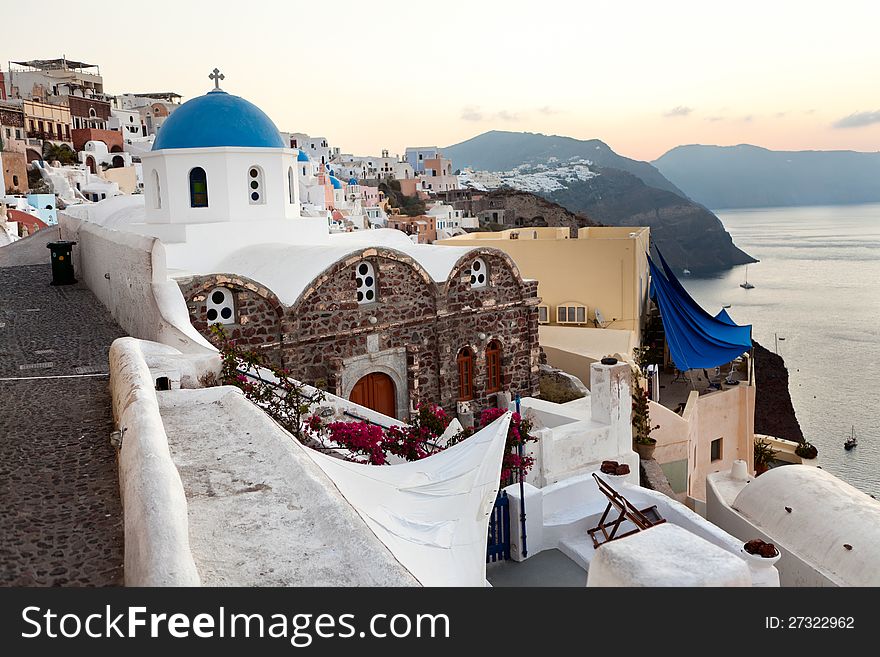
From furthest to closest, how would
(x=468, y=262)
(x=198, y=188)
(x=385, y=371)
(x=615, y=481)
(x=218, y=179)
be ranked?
(x=198, y=188)
(x=218, y=179)
(x=468, y=262)
(x=385, y=371)
(x=615, y=481)

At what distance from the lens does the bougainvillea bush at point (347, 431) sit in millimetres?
6684

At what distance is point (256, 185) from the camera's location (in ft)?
44.2

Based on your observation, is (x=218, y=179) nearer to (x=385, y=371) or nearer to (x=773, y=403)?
(x=385, y=371)

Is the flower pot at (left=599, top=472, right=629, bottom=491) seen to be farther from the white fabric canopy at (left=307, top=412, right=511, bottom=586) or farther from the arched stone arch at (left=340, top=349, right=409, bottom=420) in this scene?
the arched stone arch at (left=340, top=349, right=409, bottom=420)

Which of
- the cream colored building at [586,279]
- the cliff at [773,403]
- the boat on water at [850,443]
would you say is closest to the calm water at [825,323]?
the boat on water at [850,443]

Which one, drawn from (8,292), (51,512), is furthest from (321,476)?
(8,292)

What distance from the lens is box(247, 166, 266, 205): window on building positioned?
13.3m

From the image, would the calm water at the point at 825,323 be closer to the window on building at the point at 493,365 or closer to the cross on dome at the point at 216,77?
the window on building at the point at 493,365

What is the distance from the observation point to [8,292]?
37.3ft

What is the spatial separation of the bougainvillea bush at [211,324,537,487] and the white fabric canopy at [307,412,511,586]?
4.28 feet

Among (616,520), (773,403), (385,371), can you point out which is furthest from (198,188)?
(773,403)

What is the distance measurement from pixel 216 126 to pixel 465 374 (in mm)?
6180
